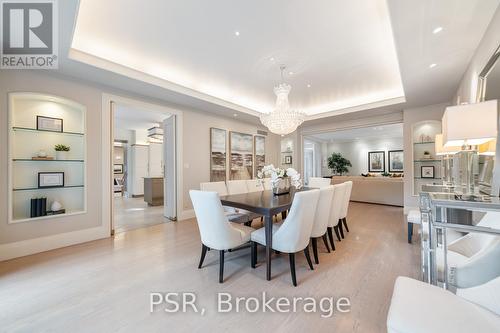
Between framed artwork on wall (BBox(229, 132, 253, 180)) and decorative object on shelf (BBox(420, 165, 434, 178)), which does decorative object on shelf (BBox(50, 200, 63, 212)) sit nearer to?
framed artwork on wall (BBox(229, 132, 253, 180))

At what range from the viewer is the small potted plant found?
10.2 feet

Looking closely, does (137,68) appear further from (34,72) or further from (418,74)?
(418,74)

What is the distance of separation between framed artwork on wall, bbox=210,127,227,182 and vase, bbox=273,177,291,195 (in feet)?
7.68

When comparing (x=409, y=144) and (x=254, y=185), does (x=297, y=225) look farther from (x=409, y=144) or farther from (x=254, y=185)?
(x=409, y=144)

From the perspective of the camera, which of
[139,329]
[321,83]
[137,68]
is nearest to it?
[139,329]

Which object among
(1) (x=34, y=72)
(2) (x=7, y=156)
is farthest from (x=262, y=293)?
(1) (x=34, y=72)

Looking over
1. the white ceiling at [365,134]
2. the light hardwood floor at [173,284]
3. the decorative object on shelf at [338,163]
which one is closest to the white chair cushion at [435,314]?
the light hardwood floor at [173,284]

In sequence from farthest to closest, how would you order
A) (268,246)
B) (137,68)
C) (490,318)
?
(137,68)
(268,246)
(490,318)

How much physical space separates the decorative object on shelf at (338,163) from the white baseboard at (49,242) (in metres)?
10.0

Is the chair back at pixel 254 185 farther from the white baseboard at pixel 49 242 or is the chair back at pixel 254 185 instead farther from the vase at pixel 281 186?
the white baseboard at pixel 49 242

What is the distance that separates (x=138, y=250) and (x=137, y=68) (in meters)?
2.80

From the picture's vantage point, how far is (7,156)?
264 cm

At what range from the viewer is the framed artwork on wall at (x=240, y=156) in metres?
5.76

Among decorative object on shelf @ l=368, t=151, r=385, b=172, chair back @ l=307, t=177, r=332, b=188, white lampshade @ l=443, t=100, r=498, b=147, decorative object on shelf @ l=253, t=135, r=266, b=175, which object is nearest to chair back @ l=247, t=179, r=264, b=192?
chair back @ l=307, t=177, r=332, b=188
